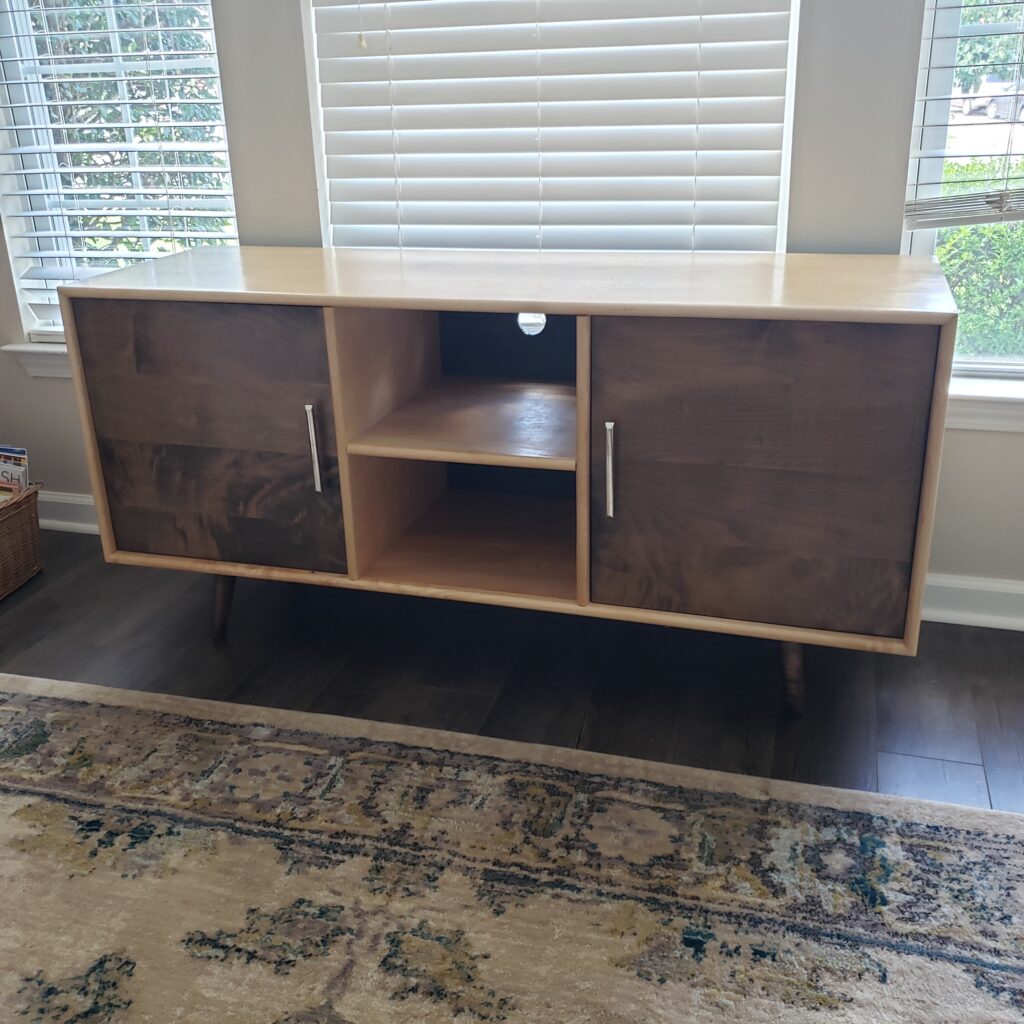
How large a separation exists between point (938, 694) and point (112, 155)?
6.19 ft

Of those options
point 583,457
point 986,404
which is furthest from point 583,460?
point 986,404

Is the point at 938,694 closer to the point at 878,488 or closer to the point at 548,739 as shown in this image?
the point at 878,488

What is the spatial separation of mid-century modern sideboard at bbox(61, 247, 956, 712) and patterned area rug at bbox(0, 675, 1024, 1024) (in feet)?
0.87

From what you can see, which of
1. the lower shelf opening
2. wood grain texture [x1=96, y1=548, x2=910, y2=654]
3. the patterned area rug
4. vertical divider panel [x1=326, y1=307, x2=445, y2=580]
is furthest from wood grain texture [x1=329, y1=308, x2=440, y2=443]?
the patterned area rug

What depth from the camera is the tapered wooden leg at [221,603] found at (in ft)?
6.17

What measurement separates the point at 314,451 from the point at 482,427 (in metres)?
0.26

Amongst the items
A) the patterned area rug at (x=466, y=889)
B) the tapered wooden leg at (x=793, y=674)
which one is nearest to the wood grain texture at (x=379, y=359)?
the patterned area rug at (x=466, y=889)

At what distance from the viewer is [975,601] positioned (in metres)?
1.87

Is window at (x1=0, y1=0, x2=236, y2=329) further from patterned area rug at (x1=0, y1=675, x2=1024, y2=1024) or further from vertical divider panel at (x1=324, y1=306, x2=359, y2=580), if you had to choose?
patterned area rug at (x1=0, y1=675, x2=1024, y2=1024)

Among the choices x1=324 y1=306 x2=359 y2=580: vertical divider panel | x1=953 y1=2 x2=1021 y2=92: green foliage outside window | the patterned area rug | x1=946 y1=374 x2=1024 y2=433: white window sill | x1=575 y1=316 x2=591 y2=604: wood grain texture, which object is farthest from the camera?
x1=946 y1=374 x2=1024 y2=433: white window sill

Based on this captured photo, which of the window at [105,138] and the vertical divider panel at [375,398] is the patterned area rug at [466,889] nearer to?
the vertical divider panel at [375,398]

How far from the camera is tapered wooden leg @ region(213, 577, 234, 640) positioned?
1.88m

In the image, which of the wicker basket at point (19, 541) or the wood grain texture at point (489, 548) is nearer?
the wood grain texture at point (489, 548)

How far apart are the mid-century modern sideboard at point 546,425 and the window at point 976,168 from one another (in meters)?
0.16
